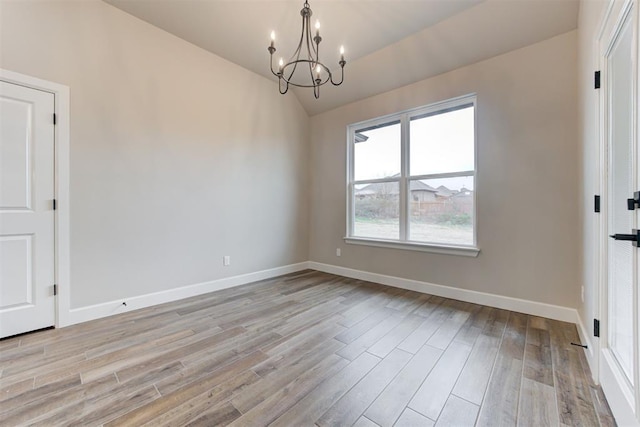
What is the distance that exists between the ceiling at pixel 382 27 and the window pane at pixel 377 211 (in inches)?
60.3

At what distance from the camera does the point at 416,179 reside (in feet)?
11.7

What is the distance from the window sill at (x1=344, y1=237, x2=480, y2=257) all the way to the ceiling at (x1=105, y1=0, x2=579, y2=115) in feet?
7.23

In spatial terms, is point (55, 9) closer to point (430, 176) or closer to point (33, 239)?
point (33, 239)

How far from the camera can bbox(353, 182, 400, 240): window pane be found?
3818 mm

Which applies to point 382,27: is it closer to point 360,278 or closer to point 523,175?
point 523,175

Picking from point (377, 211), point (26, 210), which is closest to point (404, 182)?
point (377, 211)

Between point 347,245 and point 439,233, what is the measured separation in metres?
1.46

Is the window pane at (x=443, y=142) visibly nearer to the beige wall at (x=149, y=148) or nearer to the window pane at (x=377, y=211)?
the window pane at (x=377, y=211)

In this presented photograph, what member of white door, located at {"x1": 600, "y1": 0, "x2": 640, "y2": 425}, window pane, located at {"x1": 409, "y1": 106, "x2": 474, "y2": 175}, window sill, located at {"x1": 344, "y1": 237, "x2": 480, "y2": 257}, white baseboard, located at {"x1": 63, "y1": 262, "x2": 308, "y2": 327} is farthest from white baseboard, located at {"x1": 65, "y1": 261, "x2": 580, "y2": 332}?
window pane, located at {"x1": 409, "y1": 106, "x2": 474, "y2": 175}

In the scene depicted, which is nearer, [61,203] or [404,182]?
[61,203]

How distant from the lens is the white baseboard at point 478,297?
2541mm

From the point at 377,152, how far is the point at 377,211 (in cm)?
93

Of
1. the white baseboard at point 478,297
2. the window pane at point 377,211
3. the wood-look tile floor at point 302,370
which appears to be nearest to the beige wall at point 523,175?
the white baseboard at point 478,297

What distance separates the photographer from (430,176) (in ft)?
11.2
